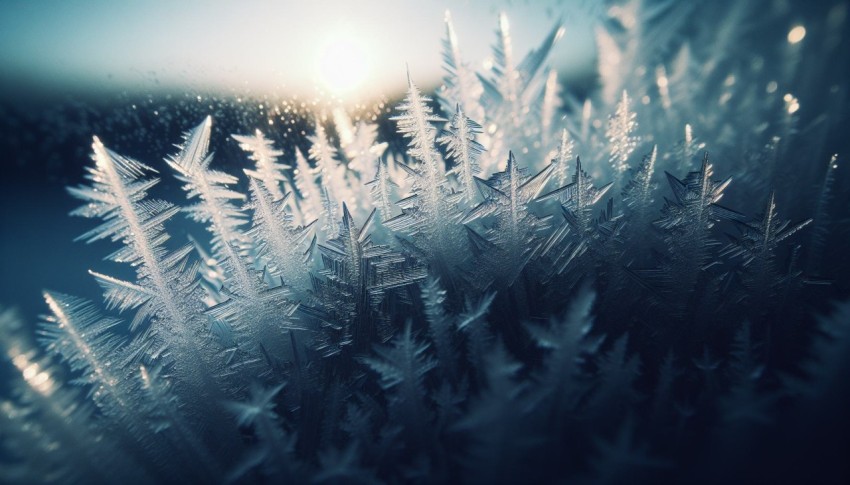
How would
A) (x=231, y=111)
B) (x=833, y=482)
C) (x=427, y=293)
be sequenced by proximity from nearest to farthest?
(x=833, y=482) < (x=427, y=293) < (x=231, y=111)

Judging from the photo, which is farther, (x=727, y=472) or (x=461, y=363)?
(x=461, y=363)

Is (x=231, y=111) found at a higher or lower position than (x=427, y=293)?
higher

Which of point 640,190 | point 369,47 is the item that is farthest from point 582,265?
point 369,47

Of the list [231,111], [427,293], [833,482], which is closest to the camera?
[833,482]

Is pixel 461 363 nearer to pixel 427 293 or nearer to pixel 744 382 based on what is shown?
pixel 427 293

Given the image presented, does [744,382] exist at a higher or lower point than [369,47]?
lower

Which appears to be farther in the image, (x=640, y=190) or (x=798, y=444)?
(x=640, y=190)

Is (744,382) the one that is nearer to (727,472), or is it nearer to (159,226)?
(727,472)

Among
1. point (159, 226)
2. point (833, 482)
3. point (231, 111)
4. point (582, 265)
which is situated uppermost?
point (231, 111)

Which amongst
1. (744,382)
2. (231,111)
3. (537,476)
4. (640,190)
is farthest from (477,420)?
(231,111)
